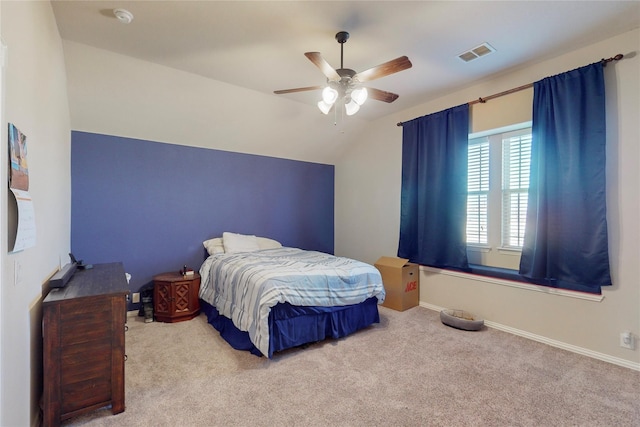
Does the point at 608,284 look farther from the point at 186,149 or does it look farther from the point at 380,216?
the point at 186,149

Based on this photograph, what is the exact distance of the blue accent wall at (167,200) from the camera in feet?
11.2

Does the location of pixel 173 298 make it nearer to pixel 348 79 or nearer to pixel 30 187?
pixel 30 187

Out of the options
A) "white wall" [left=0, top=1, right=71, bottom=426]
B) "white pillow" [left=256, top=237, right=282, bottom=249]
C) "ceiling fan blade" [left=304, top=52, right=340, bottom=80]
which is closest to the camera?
"white wall" [left=0, top=1, right=71, bottom=426]

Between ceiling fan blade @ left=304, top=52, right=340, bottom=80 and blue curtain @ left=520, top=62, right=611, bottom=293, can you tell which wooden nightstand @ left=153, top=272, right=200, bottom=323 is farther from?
blue curtain @ left=520, top=62, right=611, bottom=293

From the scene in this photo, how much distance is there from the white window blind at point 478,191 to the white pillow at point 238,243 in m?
2.89

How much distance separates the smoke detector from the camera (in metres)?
2.19

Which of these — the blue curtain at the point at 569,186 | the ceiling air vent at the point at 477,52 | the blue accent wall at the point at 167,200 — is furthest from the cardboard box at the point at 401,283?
the ceiling air vent at the point at 477,52

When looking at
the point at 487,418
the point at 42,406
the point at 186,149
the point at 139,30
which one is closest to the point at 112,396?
the point at 42,406

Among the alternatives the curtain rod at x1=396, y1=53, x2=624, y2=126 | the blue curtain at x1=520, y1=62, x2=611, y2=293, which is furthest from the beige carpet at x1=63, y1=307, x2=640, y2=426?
the curtain rod at x1=396, y1=53, x2=624, y2=126

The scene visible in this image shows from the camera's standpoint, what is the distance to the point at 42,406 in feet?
5.60

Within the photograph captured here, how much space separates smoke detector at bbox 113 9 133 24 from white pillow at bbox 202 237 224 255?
2.62 m

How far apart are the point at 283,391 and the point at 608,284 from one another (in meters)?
2.81

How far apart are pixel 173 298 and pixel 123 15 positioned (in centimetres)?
275

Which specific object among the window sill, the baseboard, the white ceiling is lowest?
the baseboard
